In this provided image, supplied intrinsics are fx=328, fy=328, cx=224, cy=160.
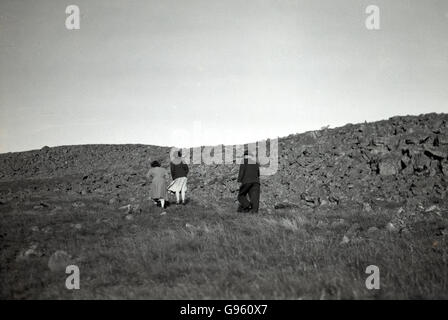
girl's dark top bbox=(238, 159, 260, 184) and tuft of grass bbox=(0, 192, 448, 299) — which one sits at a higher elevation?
girl's dark top bbox=(238, 159, 260, 184)

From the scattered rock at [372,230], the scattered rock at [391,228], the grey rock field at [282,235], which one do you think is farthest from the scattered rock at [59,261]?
the scattered rock at [391,228]

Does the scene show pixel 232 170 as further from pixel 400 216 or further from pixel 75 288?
pixel 75 288

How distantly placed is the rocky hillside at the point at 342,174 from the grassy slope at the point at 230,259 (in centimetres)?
431

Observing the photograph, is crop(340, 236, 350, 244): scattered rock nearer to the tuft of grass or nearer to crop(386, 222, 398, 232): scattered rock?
the tuft of grass

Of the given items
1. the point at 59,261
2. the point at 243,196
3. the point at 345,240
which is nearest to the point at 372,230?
the point at 345,240

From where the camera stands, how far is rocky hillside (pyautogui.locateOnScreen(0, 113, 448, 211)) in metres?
12.9

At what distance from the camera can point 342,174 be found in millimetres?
15242

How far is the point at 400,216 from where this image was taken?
30.1 feet

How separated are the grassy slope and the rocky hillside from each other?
4.31 m

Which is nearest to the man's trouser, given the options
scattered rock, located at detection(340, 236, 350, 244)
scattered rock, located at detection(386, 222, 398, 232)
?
scattered rock, located at detection(386, 222, 398, 232)
